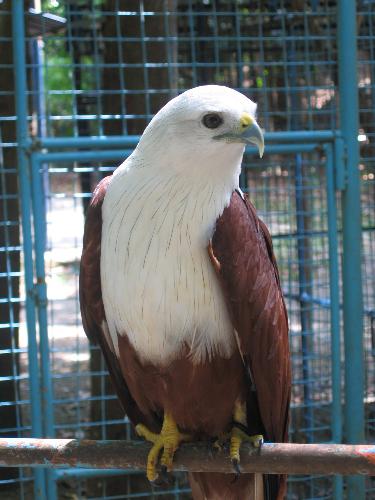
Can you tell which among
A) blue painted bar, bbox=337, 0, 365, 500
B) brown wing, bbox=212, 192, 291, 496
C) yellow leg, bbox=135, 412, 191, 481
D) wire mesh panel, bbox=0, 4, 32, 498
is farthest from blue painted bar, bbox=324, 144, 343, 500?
wire mesh panel, bbox=0, 4, 32, 498

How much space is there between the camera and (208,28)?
4.53 m

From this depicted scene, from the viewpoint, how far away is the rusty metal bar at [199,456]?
6.31 ft

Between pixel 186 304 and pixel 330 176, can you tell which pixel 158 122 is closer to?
pixel 186 304

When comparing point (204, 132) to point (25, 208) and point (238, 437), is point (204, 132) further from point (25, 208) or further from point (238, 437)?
point (25, 208)

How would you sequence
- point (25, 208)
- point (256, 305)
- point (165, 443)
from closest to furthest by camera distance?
point (256, 305) < point (165, 443) < point (25, 208)

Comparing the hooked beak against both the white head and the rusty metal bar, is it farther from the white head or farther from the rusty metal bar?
the rusty metal bar

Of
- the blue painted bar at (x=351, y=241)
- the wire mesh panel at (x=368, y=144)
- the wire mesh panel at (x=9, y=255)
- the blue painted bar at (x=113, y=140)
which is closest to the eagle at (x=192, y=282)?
the blue painted bar at (x=113, y=140)

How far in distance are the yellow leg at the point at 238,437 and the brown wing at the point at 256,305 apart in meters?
0.06

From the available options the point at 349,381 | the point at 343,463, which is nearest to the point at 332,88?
the point at 349,381

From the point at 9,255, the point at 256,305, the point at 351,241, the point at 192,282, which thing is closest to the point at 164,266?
the point at 192,282

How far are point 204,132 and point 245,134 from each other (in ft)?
0.39

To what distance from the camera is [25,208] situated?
3041mm

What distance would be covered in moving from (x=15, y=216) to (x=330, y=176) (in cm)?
167

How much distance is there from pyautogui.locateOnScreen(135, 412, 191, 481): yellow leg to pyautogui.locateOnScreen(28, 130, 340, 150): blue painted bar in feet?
4.23
